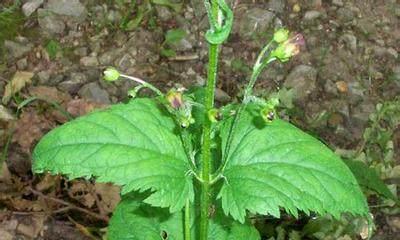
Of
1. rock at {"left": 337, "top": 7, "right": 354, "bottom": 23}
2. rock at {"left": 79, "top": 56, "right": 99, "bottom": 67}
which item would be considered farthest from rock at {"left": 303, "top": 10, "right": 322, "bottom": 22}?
rock at {"left": 79, "top": 56, "right": 99, "bottom": 67}

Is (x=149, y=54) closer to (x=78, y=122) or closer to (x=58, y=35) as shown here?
(x=58, y=35)

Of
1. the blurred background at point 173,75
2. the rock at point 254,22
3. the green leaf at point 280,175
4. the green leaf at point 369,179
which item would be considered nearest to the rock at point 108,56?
the blurred background at point 173,75

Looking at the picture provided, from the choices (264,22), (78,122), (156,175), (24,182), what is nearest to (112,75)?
(78,122)

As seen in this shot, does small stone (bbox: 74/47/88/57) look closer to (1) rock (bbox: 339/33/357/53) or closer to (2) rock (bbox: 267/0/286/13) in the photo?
(2) rock (bbox: 267/0/286/13)

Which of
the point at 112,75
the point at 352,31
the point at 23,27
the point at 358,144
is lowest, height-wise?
the point at 358,144

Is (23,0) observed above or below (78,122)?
above

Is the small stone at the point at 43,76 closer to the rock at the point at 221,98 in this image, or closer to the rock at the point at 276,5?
the rock at the point at 221,98

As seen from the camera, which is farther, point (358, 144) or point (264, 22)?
point (264, 22)
